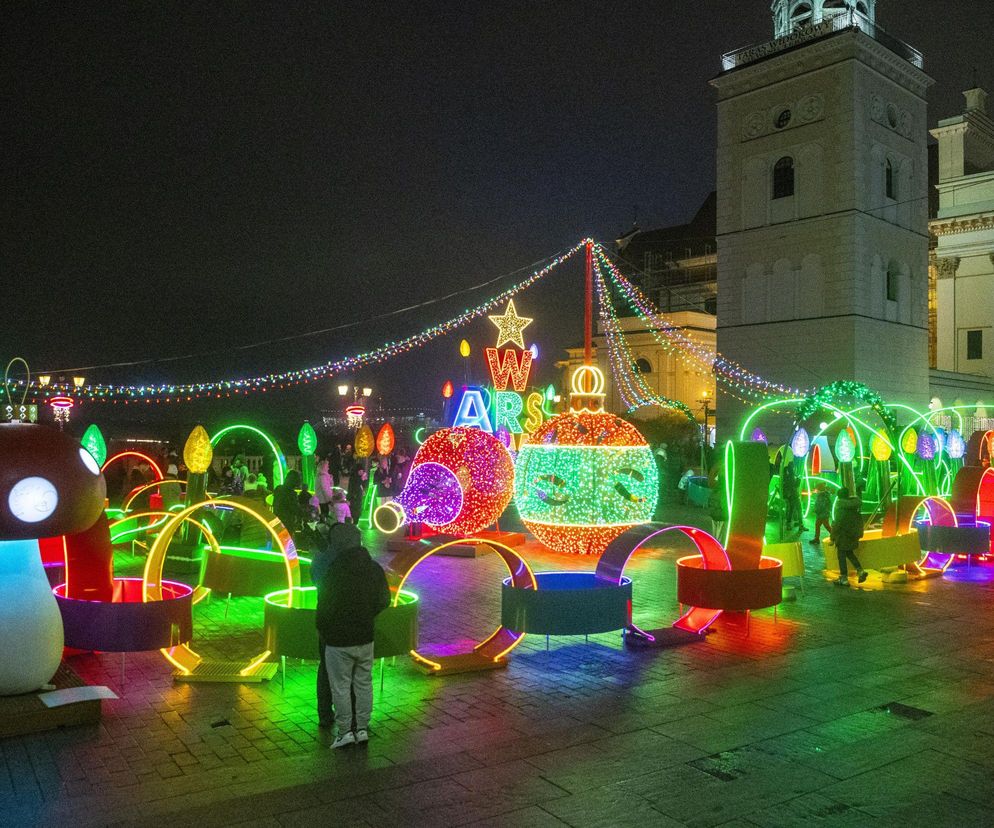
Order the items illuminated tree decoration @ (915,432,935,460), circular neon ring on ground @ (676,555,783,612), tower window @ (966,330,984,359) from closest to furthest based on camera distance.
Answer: circular neon ring on ground @ (676,555,783,612), illuminated tree decoration @ (915,432,935,460), tower window @ (966,330,984,359)

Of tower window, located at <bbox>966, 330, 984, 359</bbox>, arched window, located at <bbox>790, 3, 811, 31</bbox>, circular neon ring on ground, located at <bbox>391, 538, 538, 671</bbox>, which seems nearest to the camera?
circular neon ring on ground, located at <bbox>391, 538, 538, 671</bbox>

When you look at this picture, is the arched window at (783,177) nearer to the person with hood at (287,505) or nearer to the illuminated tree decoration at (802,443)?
the illuminated tree decoration at (802,443)

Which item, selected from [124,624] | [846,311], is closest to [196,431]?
[124,624]

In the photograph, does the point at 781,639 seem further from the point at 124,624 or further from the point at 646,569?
the point at 124,624

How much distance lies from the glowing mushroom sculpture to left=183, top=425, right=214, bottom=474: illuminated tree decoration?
7853mm

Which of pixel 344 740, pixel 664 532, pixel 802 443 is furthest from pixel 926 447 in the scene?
pixel 344 740

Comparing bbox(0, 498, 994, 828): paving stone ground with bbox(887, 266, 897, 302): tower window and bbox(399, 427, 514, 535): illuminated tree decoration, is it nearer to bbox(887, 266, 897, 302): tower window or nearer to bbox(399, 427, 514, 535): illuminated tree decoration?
bbox(399, 427, 514, 535): illuminated tree decoration

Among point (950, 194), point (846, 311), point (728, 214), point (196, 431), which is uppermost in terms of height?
point (950, 194)

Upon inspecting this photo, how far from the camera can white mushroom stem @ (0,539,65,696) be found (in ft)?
21.5

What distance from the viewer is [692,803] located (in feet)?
17.7

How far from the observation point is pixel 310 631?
7.61 metres

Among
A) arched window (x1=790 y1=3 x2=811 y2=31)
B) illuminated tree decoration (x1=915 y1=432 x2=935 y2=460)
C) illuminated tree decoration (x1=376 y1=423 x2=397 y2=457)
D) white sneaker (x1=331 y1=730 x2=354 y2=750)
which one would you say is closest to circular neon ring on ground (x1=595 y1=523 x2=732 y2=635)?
white sneaker (x1=331 y1=730 x2=354 y2=750)

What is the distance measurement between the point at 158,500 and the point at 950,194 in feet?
126

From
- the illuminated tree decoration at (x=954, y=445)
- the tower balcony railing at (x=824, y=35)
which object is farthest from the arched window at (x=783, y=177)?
the illuminated tree decoration at (x=954, y=445)
